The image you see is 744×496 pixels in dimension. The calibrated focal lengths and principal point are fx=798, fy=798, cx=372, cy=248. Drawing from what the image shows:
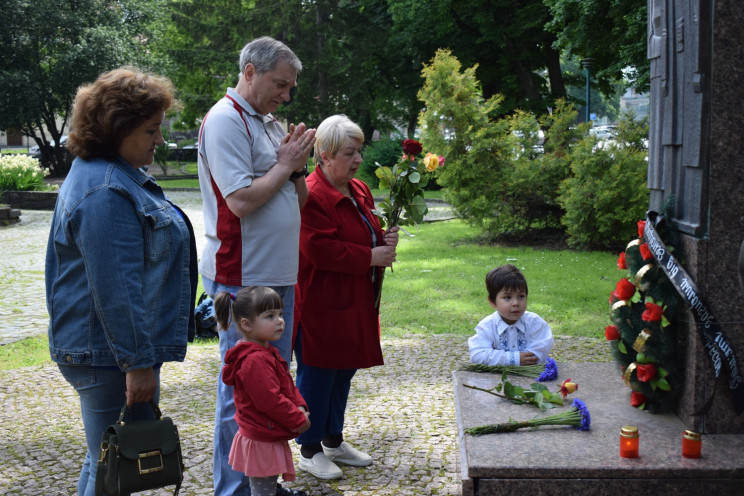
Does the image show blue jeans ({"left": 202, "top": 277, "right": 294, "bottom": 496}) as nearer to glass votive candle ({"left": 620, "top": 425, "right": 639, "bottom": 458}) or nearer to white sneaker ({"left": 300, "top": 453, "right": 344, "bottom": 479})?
white sneaker ({"left": 300, "top": 453, "right": 344, "bottom": 479})

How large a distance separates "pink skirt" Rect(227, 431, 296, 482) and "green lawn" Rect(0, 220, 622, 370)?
13.4 feet

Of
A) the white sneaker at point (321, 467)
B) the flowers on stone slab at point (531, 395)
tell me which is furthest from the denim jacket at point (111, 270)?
the flowers on stone slab at point (531, 395)

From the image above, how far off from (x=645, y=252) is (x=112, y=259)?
240 centimetres

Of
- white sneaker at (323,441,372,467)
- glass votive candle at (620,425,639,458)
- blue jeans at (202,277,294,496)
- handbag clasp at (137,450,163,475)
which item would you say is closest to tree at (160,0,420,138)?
white sneaker at (323,441,372,467)

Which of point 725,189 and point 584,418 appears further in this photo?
point 584,418

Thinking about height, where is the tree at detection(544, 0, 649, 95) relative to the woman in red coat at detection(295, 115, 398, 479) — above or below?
above

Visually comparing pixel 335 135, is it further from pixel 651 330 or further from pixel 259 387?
pixel 651 330

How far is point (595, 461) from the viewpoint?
3.17 metres

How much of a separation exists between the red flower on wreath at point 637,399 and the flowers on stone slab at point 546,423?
0.34 meters

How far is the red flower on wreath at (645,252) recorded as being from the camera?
3.70 m

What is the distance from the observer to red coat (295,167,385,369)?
13.4 feet

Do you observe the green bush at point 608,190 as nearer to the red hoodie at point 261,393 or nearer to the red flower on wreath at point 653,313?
the red flower on wreath at point 653,313

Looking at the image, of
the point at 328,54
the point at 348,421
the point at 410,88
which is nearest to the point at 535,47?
the point at 410,88

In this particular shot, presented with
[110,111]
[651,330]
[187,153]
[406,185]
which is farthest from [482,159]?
[187,153]
